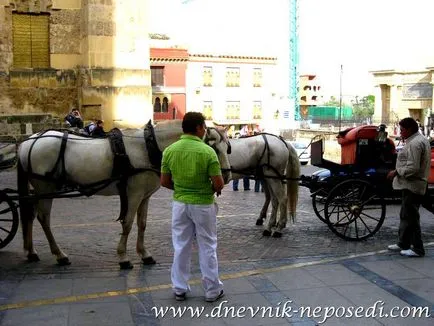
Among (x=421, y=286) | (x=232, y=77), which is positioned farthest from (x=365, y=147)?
(x=232, y=77)

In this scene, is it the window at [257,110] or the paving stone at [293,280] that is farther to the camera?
the window at [257,110]

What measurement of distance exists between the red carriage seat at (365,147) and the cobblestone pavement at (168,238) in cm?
120

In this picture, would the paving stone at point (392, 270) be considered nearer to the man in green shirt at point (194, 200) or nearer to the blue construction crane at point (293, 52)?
the man in green shirt at point (194, 200)

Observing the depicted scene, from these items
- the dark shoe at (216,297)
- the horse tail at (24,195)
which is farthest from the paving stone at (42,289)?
the dark shoe at (216,297)

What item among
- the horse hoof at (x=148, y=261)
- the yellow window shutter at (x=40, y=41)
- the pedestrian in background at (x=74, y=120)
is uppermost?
the yellow window shutter at (x=40, y=41)

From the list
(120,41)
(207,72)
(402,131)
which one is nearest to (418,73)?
(207,72)

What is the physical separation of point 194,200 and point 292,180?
4369 mm

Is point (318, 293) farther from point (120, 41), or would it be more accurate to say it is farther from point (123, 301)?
point (120, 41)

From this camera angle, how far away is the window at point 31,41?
17.5 metres

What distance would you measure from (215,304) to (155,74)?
55.7 m

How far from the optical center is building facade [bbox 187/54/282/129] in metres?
63.9

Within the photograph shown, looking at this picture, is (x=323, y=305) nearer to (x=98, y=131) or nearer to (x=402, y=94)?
(x=98, y=131)

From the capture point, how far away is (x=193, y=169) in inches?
225

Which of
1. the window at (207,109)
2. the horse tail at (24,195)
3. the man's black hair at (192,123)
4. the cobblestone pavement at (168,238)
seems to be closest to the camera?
the man's black hair at (192,123)
